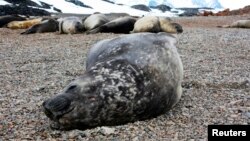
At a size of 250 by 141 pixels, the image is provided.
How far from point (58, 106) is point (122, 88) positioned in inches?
22.7

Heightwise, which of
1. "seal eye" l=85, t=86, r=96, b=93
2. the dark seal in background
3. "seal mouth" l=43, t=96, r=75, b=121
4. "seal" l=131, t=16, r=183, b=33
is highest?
"seal eye" l=85, t=86, r=96, b=93

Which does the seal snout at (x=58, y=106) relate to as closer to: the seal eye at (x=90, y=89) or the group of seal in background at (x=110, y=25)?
the seal eye at (x=90, y=89)

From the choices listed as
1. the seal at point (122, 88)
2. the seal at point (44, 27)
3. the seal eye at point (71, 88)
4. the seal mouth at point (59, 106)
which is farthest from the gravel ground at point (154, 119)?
the seal at point (44, 27)

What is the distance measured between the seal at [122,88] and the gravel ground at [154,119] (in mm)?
111

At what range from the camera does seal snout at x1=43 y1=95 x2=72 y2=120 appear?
11.1ft

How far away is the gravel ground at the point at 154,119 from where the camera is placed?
3.61m

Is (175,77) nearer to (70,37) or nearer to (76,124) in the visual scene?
(76,124)

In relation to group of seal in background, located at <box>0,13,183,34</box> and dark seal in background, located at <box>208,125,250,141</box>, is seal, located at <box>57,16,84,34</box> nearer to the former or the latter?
group of seal in background, located at <box>0,13,183,34</box>

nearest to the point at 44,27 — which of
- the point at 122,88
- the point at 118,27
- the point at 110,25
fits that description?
the point at 110,25

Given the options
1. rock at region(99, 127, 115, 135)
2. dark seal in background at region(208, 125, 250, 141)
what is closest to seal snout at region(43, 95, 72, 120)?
rock at region(99, 127, 115, 135)

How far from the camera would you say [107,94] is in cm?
359

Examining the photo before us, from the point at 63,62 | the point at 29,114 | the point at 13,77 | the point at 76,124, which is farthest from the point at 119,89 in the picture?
the point at 63,62

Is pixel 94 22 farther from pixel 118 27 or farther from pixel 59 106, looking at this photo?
pixel 59 106

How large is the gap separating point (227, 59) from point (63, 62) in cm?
273
